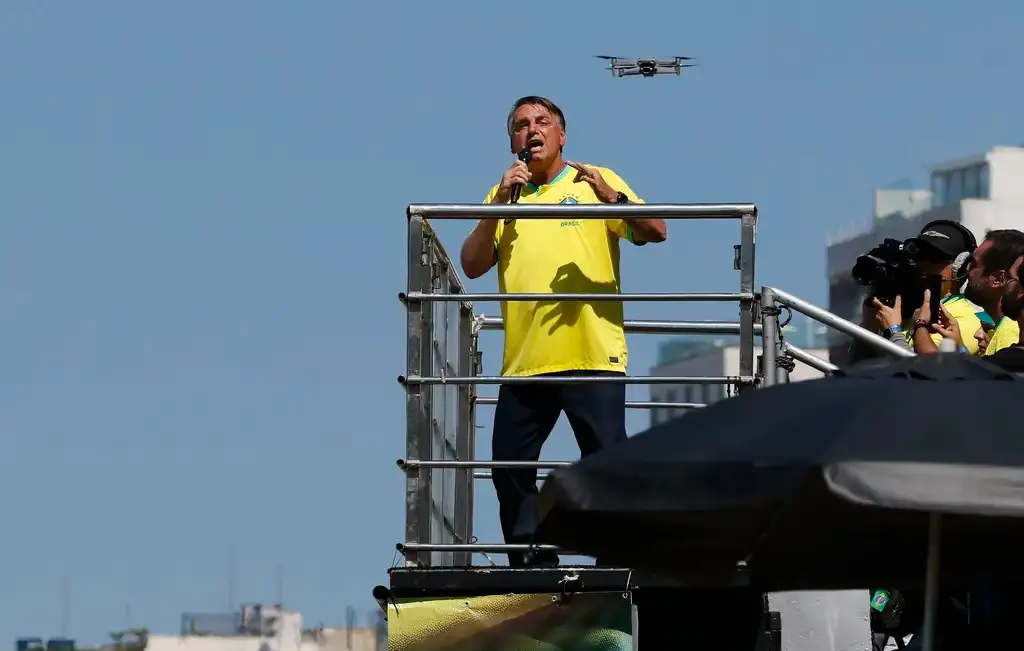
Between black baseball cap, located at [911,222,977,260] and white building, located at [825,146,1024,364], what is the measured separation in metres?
81.7

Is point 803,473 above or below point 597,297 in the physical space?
below

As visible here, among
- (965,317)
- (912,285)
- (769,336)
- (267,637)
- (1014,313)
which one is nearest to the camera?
(1014,313)

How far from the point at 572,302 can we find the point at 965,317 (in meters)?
1.76

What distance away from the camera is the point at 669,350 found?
332 feet

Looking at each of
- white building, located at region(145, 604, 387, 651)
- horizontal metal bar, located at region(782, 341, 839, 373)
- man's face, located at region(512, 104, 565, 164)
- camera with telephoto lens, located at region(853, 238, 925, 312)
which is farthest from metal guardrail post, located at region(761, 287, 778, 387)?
white building, located at region(145, 604, 387, 651)

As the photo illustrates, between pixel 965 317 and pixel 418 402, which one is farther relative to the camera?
pixel 965 317

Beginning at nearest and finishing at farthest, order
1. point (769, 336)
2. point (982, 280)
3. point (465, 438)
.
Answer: point (982, 280) → point (769, 336) → point (465, 438)

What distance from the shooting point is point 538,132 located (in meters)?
9.45

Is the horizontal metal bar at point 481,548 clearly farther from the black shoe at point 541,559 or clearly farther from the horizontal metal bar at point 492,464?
the horizontal metal bar at point 492,464

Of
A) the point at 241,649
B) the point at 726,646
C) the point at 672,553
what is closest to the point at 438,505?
the point at 726,646

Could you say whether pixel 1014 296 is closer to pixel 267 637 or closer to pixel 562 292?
pixel 562 292

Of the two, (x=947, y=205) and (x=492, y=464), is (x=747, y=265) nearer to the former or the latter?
(x=492, y=464)

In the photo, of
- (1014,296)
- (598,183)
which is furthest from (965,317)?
(598,183)

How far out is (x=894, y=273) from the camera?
9.19 m
